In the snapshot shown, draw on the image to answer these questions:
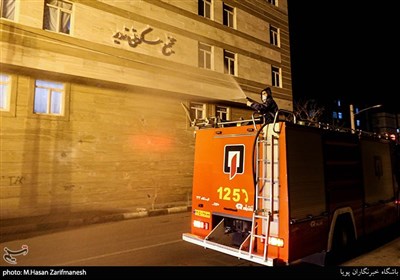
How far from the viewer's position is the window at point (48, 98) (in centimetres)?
1088

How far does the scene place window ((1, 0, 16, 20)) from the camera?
34.4ft

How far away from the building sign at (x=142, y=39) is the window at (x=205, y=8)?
355 cm

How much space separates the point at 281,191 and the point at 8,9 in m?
12.0

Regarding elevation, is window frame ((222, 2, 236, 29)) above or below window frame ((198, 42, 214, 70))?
above

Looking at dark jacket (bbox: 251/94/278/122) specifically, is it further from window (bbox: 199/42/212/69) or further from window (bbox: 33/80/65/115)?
window (bbox: 199/42/212/69)

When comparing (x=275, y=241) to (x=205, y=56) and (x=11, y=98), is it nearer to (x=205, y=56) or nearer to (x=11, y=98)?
(x=11, y=98)

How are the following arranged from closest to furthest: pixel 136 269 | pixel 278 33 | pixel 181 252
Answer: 1. pixel 136 269
2. pixel 181 252
3. pixel 278 33

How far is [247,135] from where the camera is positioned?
223 inches

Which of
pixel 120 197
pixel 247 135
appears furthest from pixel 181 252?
pixel 120 197

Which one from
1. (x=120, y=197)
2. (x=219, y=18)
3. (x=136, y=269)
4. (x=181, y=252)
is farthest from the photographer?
(x=219, y=18)

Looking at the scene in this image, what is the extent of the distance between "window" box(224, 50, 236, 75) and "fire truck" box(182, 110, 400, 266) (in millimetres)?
11628

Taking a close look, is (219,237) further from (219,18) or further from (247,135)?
(219,18)

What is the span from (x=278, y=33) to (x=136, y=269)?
68.5 ft

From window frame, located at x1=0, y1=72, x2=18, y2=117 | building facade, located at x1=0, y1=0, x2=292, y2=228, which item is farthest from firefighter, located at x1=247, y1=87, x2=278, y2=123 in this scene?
window frame, located at x1=0, y1=72, x2=18, y2=117
